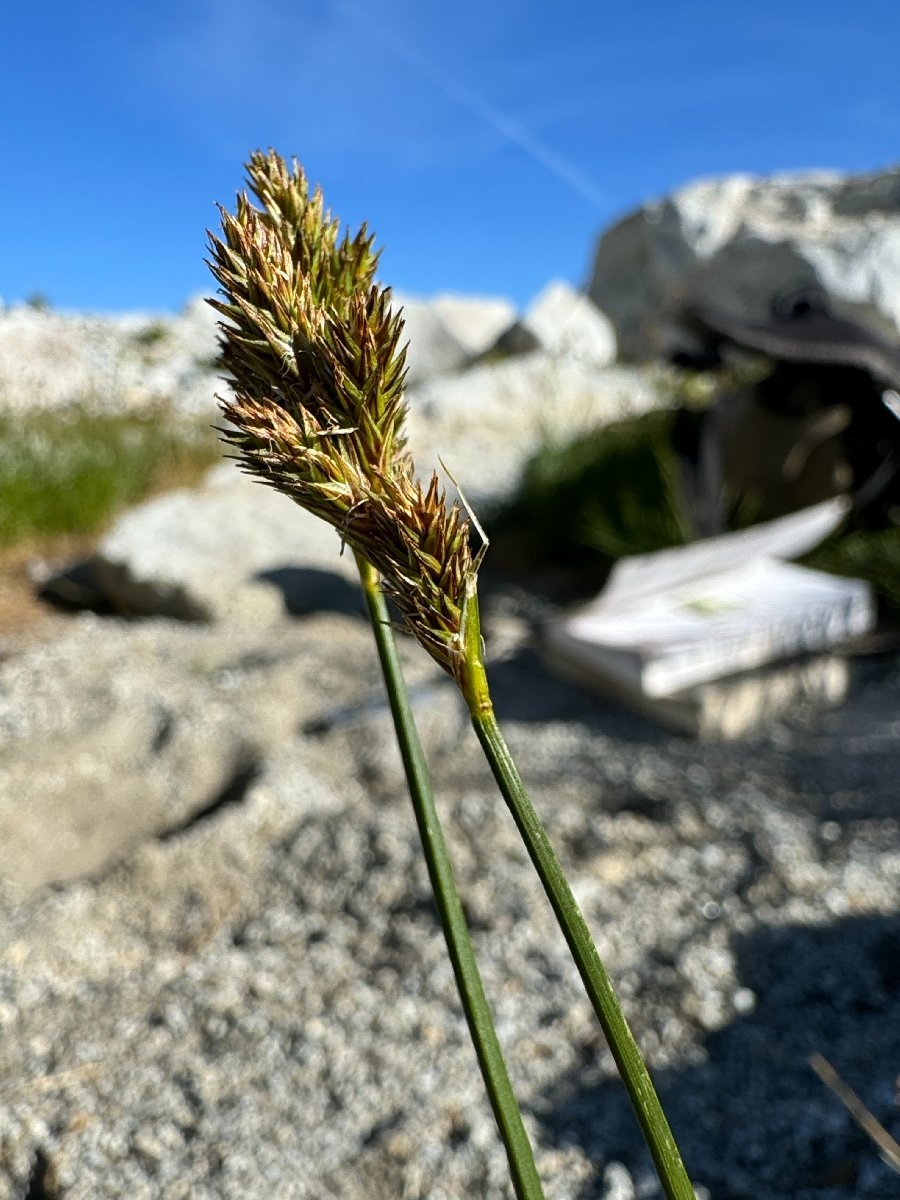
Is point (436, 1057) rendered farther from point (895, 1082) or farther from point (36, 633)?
point (36, 633)

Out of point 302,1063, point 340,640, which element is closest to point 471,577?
point 302,1063

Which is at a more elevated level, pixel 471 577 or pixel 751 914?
pixel 471 577

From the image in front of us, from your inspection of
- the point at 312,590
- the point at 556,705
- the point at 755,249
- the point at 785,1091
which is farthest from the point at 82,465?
the point at 755,249

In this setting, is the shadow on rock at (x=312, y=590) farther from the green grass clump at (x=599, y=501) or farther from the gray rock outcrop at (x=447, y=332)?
the gray rock outcrop at (x=447, y=332)

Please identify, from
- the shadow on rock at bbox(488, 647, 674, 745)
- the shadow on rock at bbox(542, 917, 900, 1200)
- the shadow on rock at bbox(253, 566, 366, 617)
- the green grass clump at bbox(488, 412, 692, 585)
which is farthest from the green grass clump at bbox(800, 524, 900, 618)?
the shadow on rock at bbox(542, 917, 900, 1200)

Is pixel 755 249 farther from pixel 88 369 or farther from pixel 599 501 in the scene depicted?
pixel 88 369

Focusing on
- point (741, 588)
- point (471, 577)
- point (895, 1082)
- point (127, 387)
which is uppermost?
point (127, 387)
